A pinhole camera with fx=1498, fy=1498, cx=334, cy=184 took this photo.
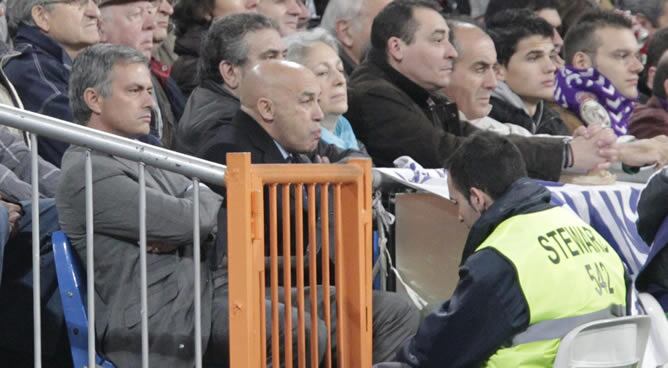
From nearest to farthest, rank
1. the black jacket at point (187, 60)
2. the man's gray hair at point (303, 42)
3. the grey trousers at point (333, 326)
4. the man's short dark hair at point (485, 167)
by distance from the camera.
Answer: the grey trousers at point (333, 326), the man's short dark hair at point (485, 167), the man's gray hair at point (303, 42), the black jacket at point (187, 60)

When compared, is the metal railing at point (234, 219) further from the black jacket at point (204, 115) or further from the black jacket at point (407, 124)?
the black jacket at point (407, 124)

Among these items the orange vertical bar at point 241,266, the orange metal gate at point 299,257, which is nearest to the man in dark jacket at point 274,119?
the orange metal gate at point 299,257

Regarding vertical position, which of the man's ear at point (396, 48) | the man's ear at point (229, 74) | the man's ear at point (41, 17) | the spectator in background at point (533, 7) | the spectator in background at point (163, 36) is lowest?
the man's ear at point (229, 74)

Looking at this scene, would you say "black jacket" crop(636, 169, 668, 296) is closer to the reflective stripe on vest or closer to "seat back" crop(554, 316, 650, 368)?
the reflective stripe on vest

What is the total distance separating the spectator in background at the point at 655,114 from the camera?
27.0 feet

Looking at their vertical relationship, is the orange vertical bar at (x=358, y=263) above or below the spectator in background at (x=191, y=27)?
below

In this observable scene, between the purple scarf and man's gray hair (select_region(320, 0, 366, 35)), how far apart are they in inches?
48.1

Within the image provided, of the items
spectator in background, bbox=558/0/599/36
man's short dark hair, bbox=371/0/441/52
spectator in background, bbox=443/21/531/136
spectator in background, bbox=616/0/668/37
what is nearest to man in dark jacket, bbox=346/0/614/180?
man's short dark hair, bbox=371/0/441/52

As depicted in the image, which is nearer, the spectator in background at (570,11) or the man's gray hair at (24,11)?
the man's gray hair at (24,11)

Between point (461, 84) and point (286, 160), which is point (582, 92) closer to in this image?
point (461, 84)

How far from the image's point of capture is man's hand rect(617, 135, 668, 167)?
689cm

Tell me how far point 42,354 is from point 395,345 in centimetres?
134

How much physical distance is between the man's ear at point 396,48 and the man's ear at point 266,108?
157 centimetres

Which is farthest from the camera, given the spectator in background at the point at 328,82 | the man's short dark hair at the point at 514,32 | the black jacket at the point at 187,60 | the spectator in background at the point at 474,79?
the man's short dark hair at the point at 514,32
